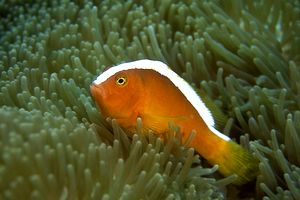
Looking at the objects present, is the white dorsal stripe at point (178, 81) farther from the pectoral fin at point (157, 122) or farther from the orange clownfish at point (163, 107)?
the pectoral fin at point (157, 122)

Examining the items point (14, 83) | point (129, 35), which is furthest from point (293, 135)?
point (14, 83)

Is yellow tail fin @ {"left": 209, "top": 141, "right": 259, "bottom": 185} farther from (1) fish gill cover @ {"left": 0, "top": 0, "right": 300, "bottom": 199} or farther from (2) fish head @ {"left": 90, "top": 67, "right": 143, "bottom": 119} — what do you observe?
(2) fish head @ {"left": 90, "top": 67, "right": 143, "bottom": 119}

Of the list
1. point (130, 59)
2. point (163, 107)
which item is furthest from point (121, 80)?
point (130, 59)

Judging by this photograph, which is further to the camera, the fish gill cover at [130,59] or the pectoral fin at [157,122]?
the pectoral fin at [157,122]

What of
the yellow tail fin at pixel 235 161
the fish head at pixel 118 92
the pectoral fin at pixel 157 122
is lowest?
the yellow tail fin at pixel 235 161

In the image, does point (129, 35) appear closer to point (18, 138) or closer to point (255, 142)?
point (255, 142)

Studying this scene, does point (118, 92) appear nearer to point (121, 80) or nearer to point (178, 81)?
point (121, 80)

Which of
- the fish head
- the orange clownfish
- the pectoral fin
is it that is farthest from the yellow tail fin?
the fish head

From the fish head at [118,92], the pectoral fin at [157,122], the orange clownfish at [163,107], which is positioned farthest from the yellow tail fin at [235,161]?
the fish head at [118,92]
